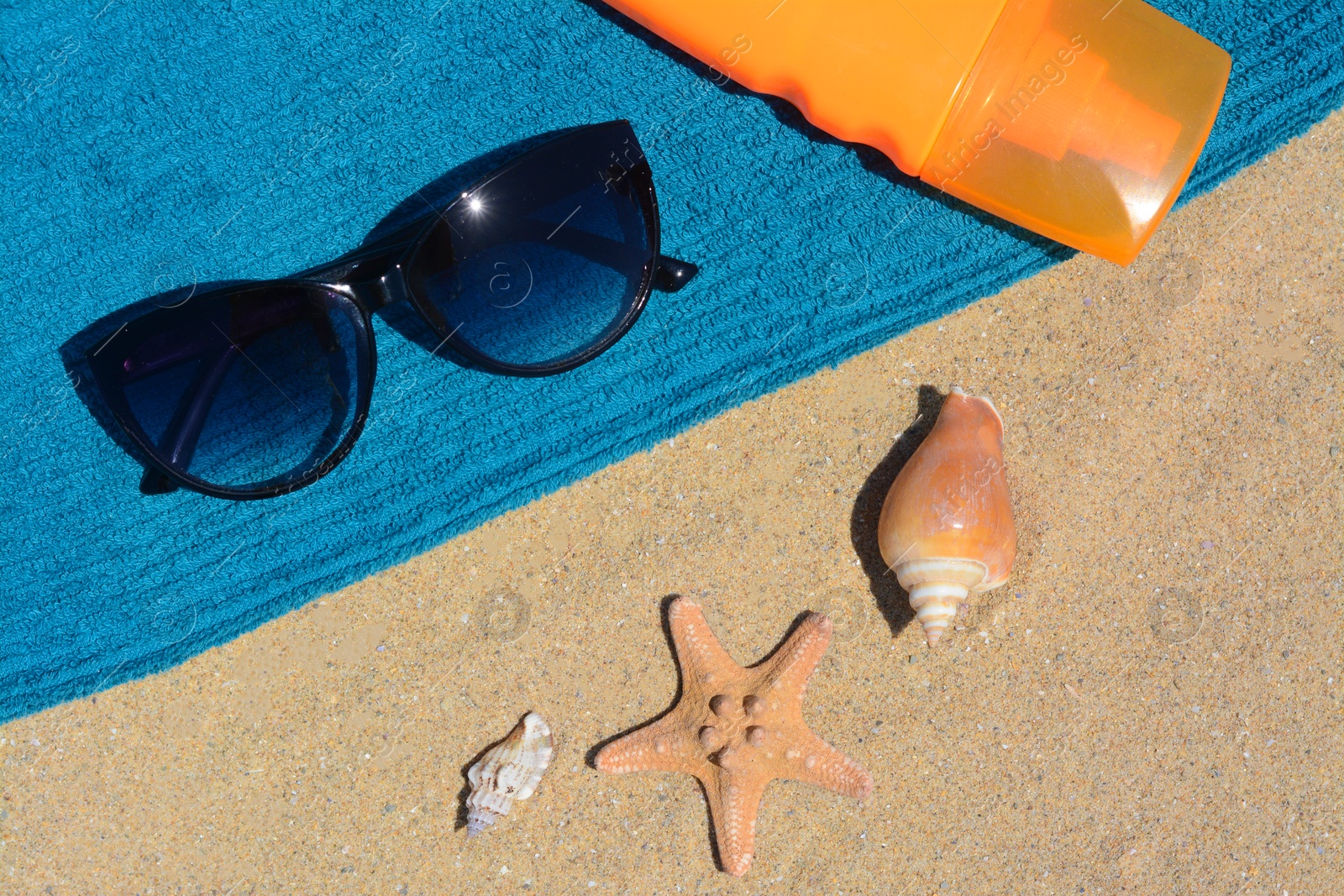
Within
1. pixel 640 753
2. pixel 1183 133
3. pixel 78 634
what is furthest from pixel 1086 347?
pixel 78 634

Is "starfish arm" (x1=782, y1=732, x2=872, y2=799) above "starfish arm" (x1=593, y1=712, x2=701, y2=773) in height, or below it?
above

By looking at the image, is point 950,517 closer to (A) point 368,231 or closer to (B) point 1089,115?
(B) point 1089,115

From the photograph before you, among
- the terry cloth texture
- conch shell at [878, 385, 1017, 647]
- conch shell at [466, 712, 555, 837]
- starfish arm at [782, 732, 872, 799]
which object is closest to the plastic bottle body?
the terry cloth texture

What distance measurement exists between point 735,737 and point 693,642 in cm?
12

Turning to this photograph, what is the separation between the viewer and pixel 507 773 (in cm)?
103

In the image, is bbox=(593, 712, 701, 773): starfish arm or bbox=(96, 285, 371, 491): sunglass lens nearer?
bbox=(96, 285, 371, 491): sunglass lens

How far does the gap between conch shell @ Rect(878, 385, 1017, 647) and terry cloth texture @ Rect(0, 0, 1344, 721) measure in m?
0.15

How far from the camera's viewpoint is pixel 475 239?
900 millimetres

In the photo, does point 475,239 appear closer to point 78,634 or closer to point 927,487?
point 927,487

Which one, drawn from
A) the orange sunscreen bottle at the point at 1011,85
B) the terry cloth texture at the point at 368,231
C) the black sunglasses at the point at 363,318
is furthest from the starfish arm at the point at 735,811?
the orange sunscreen bottle at the point at 1011,85

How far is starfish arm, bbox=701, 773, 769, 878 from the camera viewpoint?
3.34ft

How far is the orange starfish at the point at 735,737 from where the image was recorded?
102cm

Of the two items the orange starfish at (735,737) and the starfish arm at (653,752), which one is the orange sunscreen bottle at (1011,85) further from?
the starfish arm at (653,752)

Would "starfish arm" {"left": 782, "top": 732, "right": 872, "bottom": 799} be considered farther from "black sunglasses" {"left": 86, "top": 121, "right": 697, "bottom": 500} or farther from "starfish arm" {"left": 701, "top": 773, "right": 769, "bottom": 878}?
"black sunglasses" {"left": 86, "top": 121, "right": 697, "bottom": 500}
